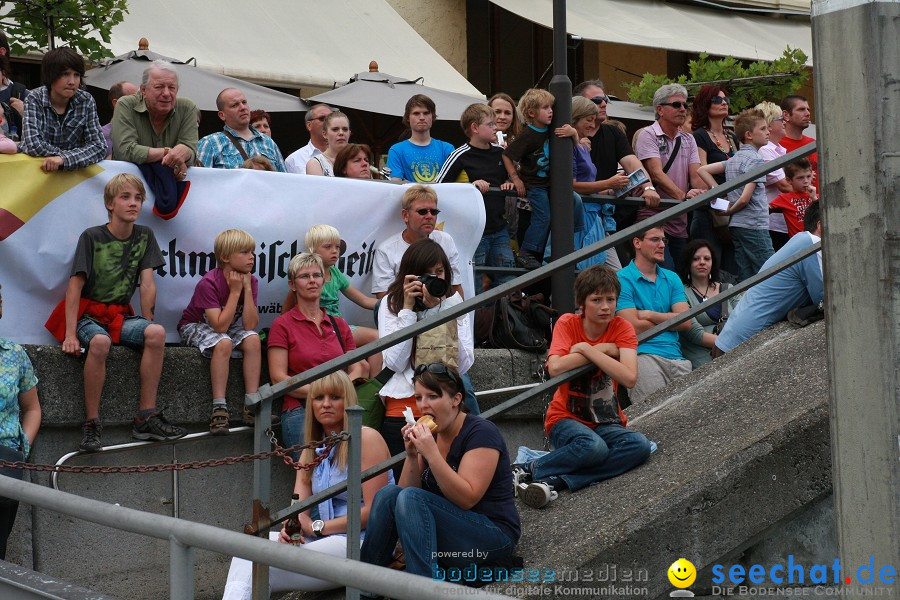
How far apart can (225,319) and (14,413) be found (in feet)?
4.24

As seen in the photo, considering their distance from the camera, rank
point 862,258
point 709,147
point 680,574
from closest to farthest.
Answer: point 862,258 → point 680,574 → point 709,147

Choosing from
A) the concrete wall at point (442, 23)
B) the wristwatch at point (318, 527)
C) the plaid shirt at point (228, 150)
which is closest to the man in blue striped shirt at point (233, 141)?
the plaid shirt at point (228, 150)

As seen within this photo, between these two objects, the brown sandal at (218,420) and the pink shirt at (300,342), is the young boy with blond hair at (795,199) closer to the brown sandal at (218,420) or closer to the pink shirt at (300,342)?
the pink shirt at (300,342)

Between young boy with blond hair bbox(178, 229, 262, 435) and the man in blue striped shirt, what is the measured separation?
1.12 m

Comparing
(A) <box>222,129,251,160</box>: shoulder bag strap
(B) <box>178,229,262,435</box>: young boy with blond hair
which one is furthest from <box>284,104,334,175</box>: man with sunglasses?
(B) <box>178,229,262,435</box>: young boy with blond hair

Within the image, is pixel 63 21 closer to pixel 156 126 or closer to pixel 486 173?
pixel 156 126

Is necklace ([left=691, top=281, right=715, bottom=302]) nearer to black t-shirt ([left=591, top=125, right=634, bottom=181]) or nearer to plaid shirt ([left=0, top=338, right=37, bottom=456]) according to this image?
black t-shirt ([left=591, top=125, right=634, bottom=181])

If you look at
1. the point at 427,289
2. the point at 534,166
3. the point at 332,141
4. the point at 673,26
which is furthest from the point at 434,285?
the point at 673,26

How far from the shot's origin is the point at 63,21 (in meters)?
10.3

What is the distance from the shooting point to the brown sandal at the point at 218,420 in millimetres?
6688

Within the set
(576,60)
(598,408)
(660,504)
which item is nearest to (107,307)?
(598,408)

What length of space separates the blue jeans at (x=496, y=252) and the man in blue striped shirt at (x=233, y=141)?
148 cm

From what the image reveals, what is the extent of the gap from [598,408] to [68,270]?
301cm

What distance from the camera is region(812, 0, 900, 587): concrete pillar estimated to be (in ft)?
10.6
